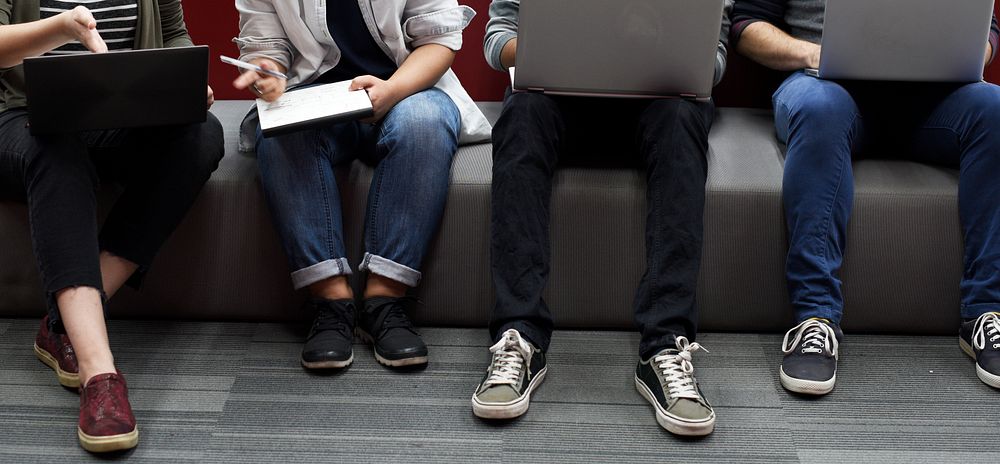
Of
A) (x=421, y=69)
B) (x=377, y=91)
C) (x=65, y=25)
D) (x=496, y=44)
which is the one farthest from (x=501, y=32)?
(x=65, y=25)

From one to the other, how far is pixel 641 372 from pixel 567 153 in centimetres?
44

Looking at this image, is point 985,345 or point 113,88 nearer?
point 113,88

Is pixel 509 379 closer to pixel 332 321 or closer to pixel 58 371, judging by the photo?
pixel 332 321

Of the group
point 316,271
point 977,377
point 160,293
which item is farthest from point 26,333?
point 977,377

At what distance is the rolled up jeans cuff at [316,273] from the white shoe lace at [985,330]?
104 cm

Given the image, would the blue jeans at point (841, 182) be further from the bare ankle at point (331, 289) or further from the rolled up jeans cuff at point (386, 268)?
the bare ankle at point (331, 289)

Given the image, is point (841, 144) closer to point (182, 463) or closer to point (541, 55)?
point (541, 55)

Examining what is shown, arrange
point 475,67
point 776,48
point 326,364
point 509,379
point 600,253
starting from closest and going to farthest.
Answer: point 509,379
point 326,364
point 600,253
point 776,48
point 475,67

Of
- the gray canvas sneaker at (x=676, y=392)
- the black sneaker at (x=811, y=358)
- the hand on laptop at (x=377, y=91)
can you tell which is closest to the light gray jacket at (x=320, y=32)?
the hand on laptop at (x=377, y=91)

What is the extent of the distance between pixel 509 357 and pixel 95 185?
2.22ft

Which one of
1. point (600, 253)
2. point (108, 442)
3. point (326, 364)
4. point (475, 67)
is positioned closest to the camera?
point (108, 442)

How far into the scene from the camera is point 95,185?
1.44 metres

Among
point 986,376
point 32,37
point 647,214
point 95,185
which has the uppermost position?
point 32,37

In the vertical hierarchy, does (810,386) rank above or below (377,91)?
below
